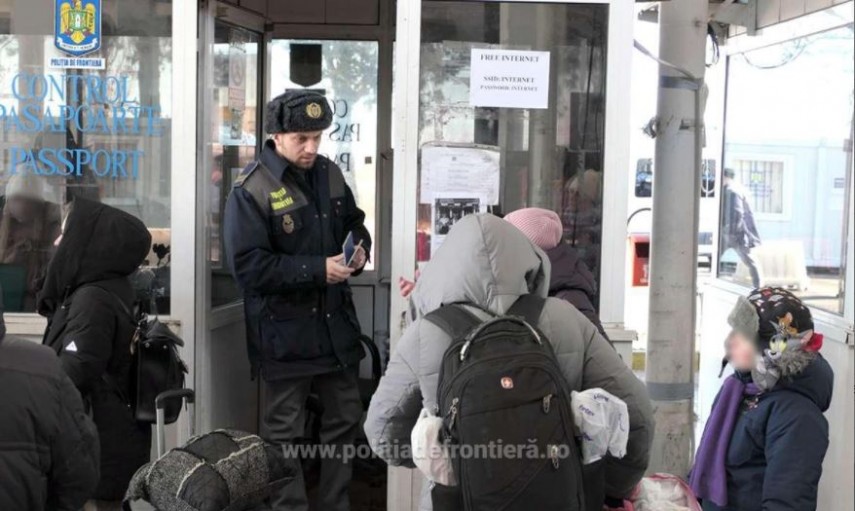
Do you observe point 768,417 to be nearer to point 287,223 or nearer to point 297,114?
point 287,223

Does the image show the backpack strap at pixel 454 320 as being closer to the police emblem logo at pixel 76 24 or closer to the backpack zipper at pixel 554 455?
the backpack zipper at pixel 554 455

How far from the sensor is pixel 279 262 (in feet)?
14.5

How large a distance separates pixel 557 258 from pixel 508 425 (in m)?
1.63

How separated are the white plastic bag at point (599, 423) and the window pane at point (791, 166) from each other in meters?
2.65

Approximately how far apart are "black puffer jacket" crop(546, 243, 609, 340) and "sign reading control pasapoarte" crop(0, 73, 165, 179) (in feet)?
6.29

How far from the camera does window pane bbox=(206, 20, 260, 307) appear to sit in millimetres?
5098

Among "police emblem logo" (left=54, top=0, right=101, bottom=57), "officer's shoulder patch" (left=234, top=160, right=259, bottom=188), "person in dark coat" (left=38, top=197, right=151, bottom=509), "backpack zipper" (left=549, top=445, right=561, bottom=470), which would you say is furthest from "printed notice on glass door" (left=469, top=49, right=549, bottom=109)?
"backpack zipper" (left=549, top=445, right=561, bottom=470)

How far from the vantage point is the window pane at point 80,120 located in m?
4.61

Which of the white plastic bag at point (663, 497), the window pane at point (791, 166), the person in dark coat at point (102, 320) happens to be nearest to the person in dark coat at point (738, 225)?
the window pane at point (791, 166)

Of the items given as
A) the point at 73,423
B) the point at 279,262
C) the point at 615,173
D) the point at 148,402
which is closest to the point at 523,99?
the point at 615,173

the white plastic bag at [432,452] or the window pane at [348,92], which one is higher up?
the window pane at [348,92]

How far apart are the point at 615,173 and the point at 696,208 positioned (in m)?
1.25

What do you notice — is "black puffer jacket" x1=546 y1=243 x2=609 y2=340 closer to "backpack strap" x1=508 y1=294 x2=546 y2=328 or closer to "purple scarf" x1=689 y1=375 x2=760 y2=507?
"purple scarf" x1=689 y1=375 x2=760 y2=507

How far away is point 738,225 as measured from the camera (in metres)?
6.62
